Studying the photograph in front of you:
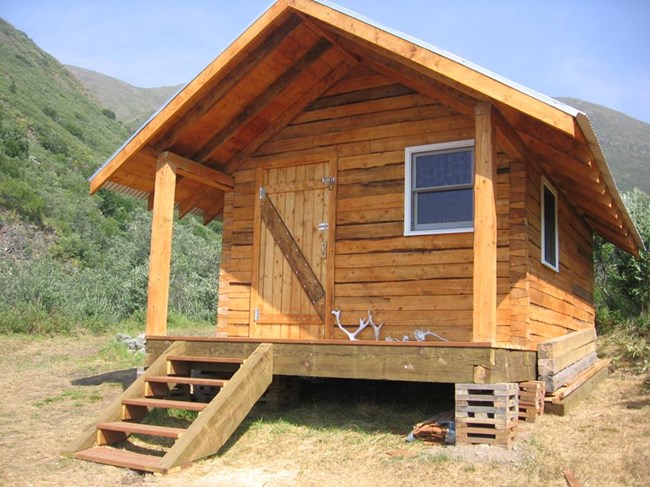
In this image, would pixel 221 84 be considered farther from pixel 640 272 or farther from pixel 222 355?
pixel 640 272

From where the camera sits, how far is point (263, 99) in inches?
359

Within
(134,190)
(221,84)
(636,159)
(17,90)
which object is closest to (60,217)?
(17,90)

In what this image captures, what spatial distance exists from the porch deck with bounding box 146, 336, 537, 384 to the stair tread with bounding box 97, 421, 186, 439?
4.22 ft

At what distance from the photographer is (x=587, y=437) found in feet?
22.4

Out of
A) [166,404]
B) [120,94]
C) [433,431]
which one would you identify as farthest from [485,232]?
[120,94]

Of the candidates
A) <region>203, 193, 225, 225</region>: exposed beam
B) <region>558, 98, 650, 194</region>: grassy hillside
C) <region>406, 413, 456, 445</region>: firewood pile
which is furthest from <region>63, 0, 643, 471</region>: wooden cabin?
<region>558, 98, 650, 194</region>: grassy hillside

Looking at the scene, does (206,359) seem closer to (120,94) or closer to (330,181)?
(330,181)

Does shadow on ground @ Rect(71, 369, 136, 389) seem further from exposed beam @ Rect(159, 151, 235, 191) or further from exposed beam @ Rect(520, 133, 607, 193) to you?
exposed beam @ Rect(520, 133, 607, 193)

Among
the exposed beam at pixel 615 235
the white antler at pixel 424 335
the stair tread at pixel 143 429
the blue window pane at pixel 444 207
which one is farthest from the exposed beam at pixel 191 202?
the exposed beam at pixel 615 235

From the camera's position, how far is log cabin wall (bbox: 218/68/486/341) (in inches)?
319

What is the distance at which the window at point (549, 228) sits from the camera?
906 centimetres

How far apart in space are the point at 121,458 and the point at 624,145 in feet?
267

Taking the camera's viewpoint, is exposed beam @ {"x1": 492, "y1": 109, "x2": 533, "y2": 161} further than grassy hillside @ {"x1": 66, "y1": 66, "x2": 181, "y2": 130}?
No

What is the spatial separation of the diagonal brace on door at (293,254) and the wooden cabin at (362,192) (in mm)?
21
